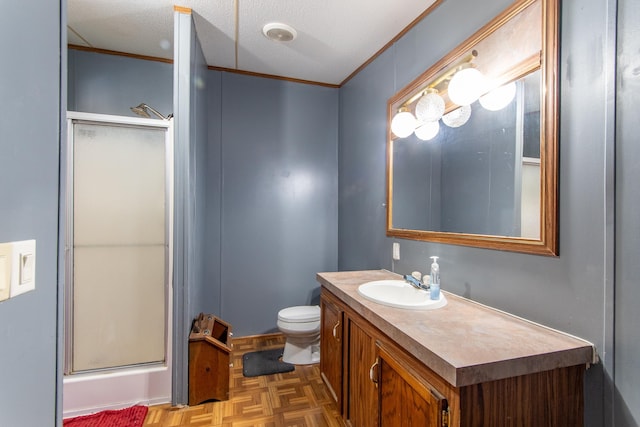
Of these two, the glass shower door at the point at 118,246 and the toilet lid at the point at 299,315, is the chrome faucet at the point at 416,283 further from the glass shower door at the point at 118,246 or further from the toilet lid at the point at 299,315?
the glass shower door at the point at 118,246

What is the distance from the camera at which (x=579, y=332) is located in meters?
1.04

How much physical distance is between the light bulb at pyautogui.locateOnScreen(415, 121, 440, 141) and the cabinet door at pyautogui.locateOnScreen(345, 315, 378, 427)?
1176 mm

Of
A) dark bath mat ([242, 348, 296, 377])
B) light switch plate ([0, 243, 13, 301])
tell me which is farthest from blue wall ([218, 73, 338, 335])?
light switch plate ([0, 243, 13, 301])

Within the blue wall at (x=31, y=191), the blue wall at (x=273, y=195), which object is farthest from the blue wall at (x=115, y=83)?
the blue wall at (x=31, y=191)

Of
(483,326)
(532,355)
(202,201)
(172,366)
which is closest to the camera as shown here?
(532,355)

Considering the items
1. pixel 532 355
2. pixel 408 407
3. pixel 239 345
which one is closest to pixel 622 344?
pixel 532 355

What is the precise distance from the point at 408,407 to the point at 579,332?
0.64 m

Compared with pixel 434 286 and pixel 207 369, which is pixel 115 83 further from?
pixel 434 286

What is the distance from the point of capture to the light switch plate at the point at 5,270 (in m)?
0.59

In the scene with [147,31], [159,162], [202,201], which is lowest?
[202,201]

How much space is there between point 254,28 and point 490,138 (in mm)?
1742

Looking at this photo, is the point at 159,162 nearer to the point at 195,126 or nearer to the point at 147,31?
the point at 195,126

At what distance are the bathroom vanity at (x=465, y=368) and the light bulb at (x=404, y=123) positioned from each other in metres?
1.07

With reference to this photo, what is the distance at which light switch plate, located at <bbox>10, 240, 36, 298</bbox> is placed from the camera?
63 centimetres
